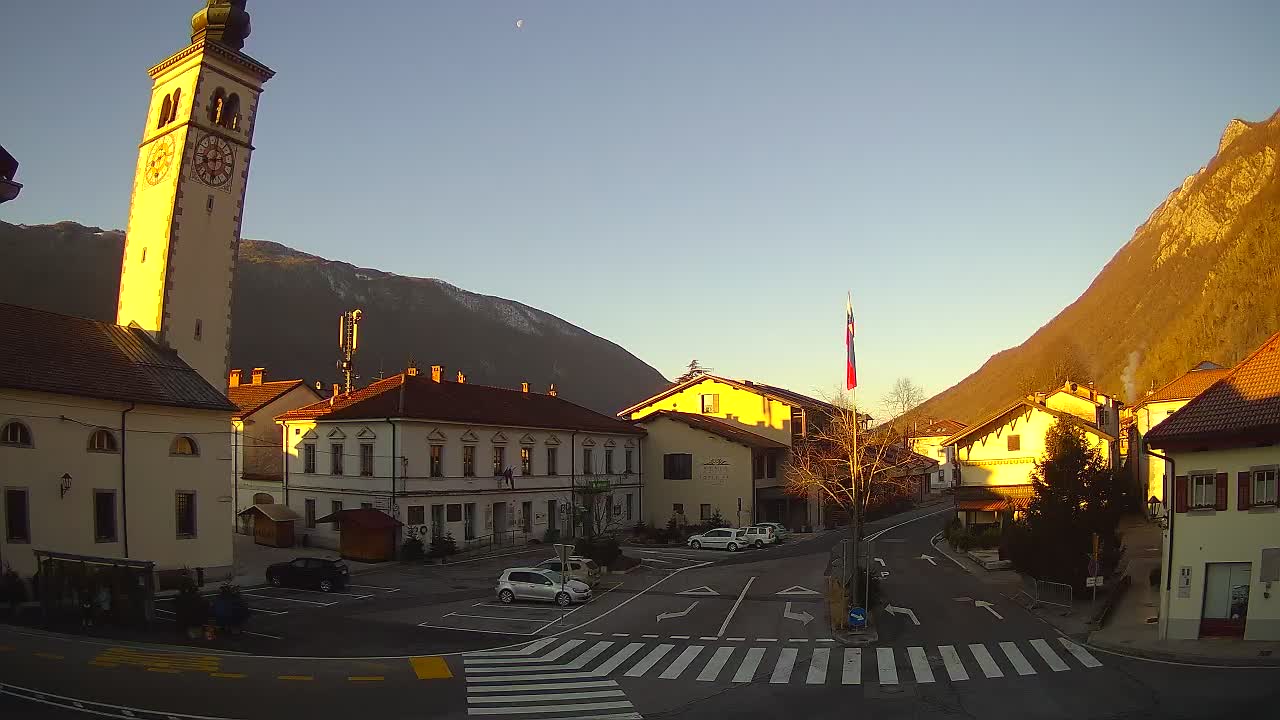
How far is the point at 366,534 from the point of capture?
151ft

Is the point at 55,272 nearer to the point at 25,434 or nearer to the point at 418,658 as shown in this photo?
the point at 25,434

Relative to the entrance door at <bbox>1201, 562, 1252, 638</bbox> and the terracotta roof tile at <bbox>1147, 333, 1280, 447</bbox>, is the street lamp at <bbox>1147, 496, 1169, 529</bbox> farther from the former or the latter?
the entrance door at <bbox>1201, 562, 1252, 638</bbox>

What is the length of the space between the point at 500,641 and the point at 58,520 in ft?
55.5

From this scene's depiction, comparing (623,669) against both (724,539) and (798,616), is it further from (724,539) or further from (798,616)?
(724,539)

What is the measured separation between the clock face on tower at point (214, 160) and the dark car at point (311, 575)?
1828cm

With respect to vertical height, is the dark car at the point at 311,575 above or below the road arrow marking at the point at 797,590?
above

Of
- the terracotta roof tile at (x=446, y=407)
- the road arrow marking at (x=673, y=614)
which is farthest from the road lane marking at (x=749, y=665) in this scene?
the terracotta roof tile at (x=446, y=407)

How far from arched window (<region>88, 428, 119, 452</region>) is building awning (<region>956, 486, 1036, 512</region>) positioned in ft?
149

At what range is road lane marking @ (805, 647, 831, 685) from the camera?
70.7 feet

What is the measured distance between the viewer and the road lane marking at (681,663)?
22.5 meters

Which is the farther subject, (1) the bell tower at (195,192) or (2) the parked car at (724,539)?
(2) the parked car at (724,539)

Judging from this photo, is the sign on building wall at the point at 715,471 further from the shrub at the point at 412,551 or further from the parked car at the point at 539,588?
the parked car at the point at 539,588

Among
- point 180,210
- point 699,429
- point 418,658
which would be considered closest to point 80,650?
point 418,658

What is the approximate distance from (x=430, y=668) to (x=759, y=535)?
118 feet
